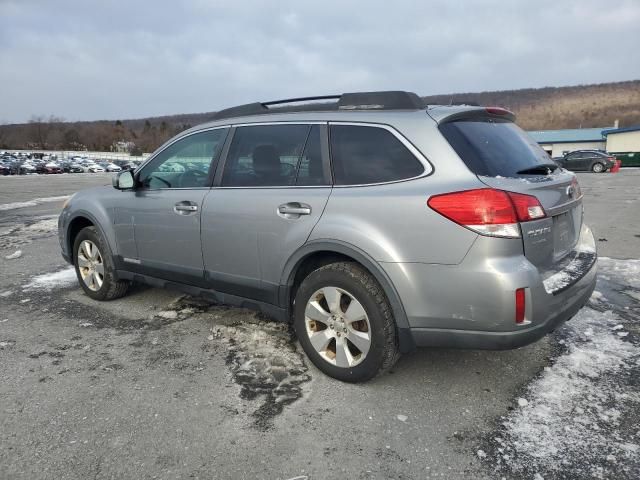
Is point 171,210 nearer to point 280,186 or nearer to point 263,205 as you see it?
point 263,205

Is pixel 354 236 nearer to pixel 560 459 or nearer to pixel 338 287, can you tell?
pixel 338 287

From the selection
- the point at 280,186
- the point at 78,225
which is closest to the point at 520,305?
the point at 280,186

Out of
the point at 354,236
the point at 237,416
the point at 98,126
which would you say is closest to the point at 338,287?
the point at 354,236

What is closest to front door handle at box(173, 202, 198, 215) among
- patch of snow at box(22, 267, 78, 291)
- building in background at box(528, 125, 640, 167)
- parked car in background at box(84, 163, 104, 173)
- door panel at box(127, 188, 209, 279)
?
door panel at box(127, 188, 209, 279)

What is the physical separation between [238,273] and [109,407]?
1.21 meters

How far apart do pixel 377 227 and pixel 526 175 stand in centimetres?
95

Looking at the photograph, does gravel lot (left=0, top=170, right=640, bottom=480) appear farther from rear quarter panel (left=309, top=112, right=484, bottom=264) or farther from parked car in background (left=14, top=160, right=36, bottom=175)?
parked car in background (left=14, top=160, right=36, bottom=175)

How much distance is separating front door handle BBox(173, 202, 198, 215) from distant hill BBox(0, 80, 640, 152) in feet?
435

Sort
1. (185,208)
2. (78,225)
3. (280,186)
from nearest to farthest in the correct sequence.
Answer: (280,186), (185,208), (78,225)

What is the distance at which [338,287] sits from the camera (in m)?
3.05

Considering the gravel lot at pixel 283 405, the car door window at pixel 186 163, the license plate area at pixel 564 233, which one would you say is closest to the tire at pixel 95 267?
the gravel lot at pixel 283 405

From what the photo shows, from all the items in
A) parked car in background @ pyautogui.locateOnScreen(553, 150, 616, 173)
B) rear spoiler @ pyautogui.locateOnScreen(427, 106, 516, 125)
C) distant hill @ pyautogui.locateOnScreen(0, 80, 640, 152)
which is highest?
distant hill @ pyautogui.locateOnScreen(0, 80, 640, 152)

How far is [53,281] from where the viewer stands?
5750 millimetres

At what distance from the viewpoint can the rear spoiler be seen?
115 inches
